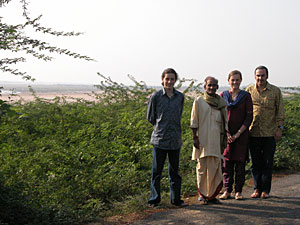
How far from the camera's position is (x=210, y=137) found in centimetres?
562

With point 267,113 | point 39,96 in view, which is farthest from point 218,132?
point 39,96

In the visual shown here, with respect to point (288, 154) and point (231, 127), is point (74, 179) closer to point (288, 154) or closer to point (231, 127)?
point (231, 127)

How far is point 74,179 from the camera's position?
6.45m

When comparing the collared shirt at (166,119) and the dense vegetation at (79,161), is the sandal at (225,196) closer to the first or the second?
the dense vegetation at (79,161)

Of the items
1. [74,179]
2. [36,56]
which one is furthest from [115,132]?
[36,56]

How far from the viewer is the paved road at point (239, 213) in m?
4.98

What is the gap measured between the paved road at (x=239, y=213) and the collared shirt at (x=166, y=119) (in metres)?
0.92

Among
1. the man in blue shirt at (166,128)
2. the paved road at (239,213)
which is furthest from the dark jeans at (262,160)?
the man in blue shirt at (166,128)

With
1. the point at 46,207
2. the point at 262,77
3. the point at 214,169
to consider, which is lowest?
the point at 46,207

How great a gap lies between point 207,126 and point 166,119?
0.62m

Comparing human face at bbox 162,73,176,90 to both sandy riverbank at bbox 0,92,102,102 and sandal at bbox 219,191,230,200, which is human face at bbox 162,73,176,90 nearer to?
sandal at bbox 219,191,230,200

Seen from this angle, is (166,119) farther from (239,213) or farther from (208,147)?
(239,213)

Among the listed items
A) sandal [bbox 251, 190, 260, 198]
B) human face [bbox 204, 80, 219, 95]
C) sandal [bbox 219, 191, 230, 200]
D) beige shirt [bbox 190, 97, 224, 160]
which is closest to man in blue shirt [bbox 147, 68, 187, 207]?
beige shirt [bbox 190, 97, 224, 160]

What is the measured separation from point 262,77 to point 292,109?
6971 millimetres
